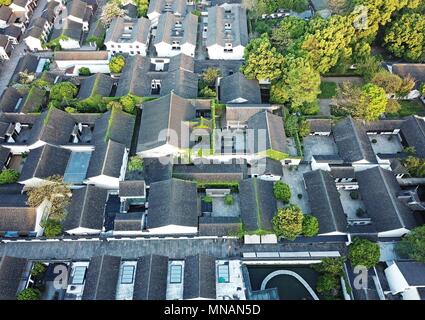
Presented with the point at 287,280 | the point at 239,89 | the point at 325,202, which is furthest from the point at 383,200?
the point at 239,89

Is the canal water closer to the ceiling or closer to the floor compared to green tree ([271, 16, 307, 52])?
closer to the floor

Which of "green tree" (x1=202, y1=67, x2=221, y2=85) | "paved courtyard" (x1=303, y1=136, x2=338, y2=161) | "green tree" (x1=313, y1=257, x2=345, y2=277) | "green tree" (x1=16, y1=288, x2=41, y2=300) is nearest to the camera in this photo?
"green tree" (x1=16, y1=288, x2=41, y2=300)

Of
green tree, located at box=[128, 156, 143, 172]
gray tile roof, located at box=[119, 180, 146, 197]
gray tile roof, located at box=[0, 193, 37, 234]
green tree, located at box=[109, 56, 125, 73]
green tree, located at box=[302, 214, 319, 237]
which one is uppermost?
green tree, located at box=[109, 56, 125, 73]

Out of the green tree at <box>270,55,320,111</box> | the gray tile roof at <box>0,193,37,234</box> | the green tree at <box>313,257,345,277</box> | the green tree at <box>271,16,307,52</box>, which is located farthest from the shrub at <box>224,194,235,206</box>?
the green tree at <box>271,16,307,52</box>

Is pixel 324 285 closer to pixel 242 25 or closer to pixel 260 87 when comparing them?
pixel 260 87

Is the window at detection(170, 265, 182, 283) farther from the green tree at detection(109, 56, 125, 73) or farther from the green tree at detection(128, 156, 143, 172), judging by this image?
the green tree at detection(109, 56, 125, 73)

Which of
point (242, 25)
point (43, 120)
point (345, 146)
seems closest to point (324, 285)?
point (345, 146)

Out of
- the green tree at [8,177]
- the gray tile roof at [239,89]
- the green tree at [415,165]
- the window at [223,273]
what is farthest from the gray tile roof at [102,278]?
the green tree at [415,165]

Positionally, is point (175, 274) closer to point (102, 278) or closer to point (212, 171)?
point (102, 278)
